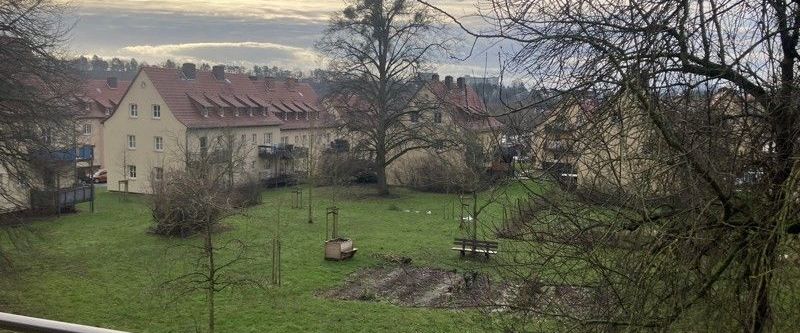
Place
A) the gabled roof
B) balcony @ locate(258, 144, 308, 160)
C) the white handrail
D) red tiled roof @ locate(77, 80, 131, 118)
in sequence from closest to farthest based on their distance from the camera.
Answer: the white handrail → the gabled roof → balcony @ locate(258, 144, 308, 160) → red tiled roof @ locate(77, 80, 131, 118)

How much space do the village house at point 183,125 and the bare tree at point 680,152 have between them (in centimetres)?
2872

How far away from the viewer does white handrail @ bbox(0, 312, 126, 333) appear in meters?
1.75

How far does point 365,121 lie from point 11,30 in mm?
18461

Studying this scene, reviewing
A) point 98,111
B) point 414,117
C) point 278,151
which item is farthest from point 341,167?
point 98,111

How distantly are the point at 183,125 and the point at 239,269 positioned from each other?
19296mm

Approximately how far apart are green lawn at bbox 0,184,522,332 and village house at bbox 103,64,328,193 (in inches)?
271

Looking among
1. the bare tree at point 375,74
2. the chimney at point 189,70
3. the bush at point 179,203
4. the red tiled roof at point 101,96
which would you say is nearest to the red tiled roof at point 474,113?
the bush at point 179,203

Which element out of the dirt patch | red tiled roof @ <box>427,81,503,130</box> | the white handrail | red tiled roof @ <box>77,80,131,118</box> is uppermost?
red tiled roof @ <box>77,80,131,118</box>

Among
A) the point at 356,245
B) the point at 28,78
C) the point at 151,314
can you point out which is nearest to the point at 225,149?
the point at 356,245

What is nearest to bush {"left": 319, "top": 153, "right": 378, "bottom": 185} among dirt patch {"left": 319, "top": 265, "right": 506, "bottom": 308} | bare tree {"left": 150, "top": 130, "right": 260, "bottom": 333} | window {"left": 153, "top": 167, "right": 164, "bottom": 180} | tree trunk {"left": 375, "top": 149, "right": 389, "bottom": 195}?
tree trunk {"left": 375, "top": 149, "right": 389, "bottom": 195}

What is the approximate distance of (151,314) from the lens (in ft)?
41.9

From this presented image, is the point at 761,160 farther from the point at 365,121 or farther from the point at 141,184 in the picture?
the point at 141,184

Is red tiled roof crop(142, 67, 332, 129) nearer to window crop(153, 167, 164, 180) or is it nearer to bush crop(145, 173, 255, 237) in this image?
window crop(153, 167, 164, 180)

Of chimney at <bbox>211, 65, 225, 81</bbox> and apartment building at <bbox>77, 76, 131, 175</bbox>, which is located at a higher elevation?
chimney at <bbox>211, 65, 225, 81</bbox>
